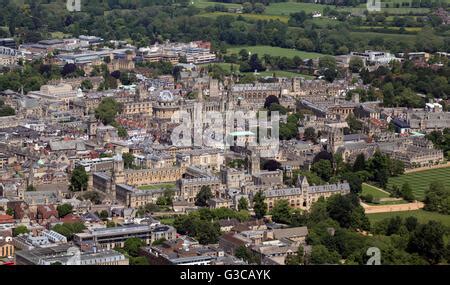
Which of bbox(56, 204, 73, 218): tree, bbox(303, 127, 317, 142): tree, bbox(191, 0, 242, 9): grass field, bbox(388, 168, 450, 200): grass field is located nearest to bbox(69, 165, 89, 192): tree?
bbox(56, 204, 73, 218): tree

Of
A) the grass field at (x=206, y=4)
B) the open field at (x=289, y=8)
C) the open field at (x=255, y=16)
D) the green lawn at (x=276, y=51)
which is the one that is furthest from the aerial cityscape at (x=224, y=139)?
the grass field at (x=206, y=4)

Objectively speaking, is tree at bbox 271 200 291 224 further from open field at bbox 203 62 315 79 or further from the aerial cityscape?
open field at bbox 203 62 315 79

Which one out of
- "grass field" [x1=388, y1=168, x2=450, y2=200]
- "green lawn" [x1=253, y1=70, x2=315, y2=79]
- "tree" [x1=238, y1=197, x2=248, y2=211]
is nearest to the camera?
"tree" [x1=238, y1=197, x2=248, y2=211]

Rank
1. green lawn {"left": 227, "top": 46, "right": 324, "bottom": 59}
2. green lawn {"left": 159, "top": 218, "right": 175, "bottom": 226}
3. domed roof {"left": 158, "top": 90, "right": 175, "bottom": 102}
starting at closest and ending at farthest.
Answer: green lawn {"left": 159, "top": 218, "right": 175, "bottom": 226}
domed roof {"left": 158, "top": 90, "right": 175, "bottom": 102}
green lawn {"left": 227, "top": 46, "right": 324, "bottom": 59}

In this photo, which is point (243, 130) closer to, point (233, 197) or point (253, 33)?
point (233, 197)

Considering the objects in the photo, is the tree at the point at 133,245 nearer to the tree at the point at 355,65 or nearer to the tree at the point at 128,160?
the tree at the point at 128,160

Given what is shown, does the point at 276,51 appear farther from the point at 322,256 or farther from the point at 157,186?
the point at 322,256
